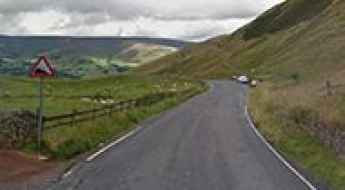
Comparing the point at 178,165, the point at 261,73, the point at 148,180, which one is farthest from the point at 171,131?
the point at 261,73

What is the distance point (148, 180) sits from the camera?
49.2 ft

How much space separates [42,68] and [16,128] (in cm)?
207

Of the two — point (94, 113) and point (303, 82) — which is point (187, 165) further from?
point (303, 82)

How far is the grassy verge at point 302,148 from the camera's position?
55.0 ft

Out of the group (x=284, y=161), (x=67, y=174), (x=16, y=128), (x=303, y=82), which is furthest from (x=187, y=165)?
(x=303, y=82)

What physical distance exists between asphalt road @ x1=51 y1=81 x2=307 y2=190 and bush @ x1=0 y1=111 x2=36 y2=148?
2357 mm

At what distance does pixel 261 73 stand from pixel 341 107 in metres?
99.9

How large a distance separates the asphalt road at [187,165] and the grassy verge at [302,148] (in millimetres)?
743

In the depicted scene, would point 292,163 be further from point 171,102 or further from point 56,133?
point 171,102

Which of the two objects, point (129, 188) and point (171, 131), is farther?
point (171, 131)

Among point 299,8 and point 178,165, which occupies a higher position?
point 299,8

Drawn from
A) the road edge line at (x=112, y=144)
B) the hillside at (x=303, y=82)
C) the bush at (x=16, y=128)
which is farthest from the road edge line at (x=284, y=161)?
the bush at (x=16, y=128)

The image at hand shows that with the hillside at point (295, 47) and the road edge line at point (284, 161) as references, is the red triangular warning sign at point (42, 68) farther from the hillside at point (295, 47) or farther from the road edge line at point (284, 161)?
the hillside at point (295, 47)

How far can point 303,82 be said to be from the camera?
3066 inches
